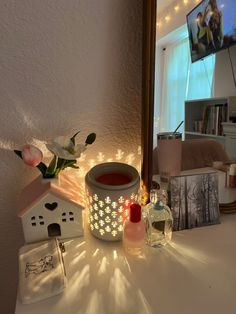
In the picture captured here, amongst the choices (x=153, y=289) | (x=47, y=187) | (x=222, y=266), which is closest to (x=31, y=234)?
(x=47, y=187)

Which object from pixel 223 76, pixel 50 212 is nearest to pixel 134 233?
pixel 50 212

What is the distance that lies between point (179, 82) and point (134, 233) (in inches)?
18.6

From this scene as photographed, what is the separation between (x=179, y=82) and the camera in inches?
28.6

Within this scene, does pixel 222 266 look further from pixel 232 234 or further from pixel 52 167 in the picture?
pixel 52 167

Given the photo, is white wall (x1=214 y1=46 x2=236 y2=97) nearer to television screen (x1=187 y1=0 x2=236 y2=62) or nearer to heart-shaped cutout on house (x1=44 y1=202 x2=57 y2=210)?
television screen (x1=187 y1=0 x2=236 y2=62)

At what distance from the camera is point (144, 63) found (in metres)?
0.65

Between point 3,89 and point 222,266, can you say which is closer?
point 222,266

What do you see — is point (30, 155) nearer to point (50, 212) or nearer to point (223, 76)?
point (50, 212)

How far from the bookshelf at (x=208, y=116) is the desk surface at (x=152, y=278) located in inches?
11.8

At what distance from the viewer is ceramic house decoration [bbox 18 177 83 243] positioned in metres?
0.59

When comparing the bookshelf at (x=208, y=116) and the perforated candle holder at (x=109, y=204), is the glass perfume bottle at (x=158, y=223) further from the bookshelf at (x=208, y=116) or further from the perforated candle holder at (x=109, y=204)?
the bookshelf at (x=208, y=116)

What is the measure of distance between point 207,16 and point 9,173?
2.43ft

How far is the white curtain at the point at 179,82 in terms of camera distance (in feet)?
2.31

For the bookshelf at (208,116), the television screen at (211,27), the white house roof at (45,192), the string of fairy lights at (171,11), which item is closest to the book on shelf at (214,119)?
the bookshelf at (208,116)
